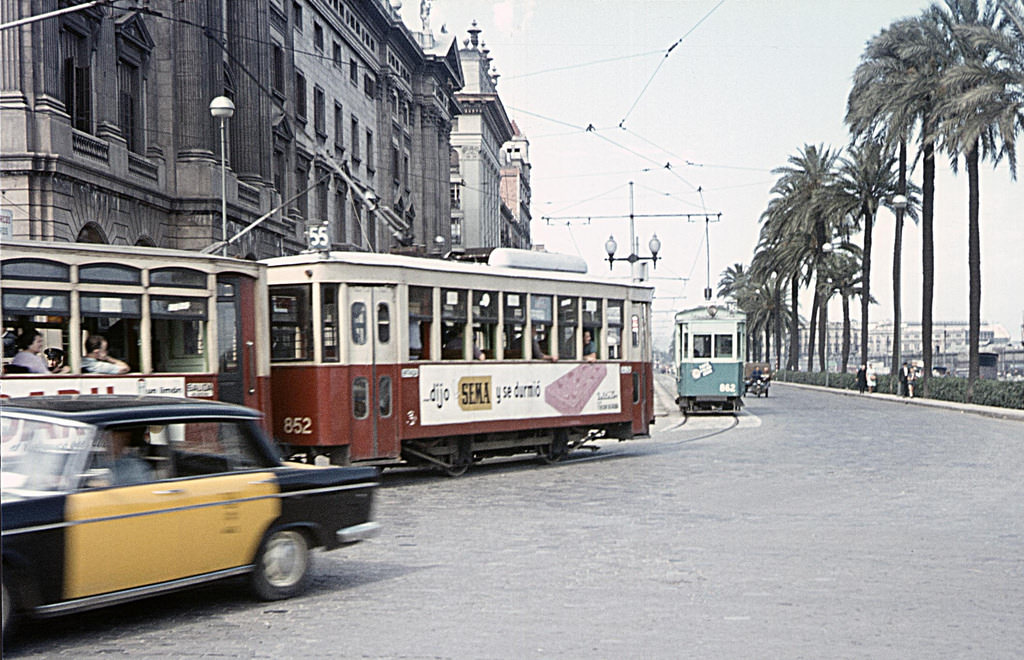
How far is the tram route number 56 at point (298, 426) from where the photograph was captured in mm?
15007

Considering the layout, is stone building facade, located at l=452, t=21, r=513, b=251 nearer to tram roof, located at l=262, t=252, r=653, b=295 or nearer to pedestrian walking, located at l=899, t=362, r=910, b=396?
pedestrian walking, located at l=899, t=362, r=910, b=396

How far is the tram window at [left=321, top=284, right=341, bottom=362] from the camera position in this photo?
1520 centimetres

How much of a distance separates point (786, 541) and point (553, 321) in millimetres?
8369

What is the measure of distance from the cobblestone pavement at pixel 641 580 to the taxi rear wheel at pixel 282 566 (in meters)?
0.14

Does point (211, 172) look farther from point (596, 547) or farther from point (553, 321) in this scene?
point (596, 547)

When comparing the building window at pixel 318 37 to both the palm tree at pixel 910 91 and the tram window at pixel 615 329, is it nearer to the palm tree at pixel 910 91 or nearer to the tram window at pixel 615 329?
the palm tree at pixel 910 91

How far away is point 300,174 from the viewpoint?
44.7 metres

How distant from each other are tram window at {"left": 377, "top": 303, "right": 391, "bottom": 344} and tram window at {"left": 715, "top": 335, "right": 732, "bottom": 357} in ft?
70.4

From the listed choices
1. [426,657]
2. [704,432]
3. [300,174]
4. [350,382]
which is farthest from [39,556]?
[300,174]

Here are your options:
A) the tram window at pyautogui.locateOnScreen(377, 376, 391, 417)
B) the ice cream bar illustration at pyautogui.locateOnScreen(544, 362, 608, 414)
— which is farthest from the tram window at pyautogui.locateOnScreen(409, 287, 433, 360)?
the ice cream bar illustration at pyautogui.locateOnScreen(544, 362, 608, 414)

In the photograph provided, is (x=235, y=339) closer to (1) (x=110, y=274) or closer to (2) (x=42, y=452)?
(1) (x=110, y=274)

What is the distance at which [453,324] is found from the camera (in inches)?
661

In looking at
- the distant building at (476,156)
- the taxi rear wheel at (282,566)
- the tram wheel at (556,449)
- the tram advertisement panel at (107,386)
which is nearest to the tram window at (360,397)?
the tram advertisement panel at (107,386)

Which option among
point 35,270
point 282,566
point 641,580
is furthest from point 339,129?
point 282,566
